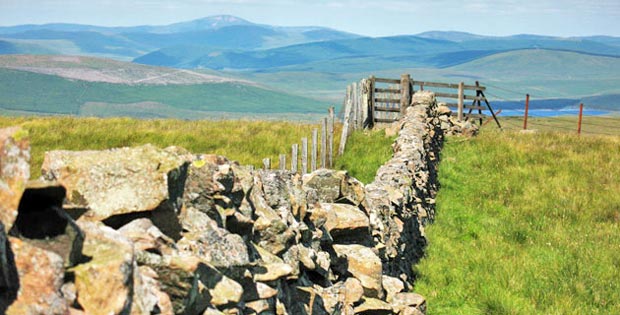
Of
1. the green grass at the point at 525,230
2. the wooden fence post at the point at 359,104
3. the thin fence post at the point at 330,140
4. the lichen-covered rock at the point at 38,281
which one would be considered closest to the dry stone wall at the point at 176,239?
the lichen-covered rock at the point at 38,281

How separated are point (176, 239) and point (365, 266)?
10.9ft

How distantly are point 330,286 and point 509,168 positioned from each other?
14.9 metres

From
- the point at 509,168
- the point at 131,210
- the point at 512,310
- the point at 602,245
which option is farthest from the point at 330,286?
the point at 509,168

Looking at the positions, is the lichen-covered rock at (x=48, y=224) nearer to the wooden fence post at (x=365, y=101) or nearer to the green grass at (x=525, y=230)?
the green grass at (x=525, y=230)

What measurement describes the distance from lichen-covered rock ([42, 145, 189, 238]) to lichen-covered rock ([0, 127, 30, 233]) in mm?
865

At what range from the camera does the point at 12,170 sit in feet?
10.7

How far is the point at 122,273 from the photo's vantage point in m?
3.25

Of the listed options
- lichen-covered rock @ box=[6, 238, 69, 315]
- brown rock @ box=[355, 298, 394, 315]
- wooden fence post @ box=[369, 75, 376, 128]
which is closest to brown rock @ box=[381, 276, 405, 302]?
brown rock @ box=[355, 298, 394, 315]

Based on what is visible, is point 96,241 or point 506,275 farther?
point 506,275

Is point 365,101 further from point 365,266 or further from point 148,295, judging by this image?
point 148,295

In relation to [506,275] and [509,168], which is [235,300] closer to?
[506,275]

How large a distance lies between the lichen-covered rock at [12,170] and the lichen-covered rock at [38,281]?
0.15 meters

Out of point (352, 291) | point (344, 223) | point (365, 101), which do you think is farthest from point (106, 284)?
point (365, 101)

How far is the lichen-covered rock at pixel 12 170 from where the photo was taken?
3189mm
